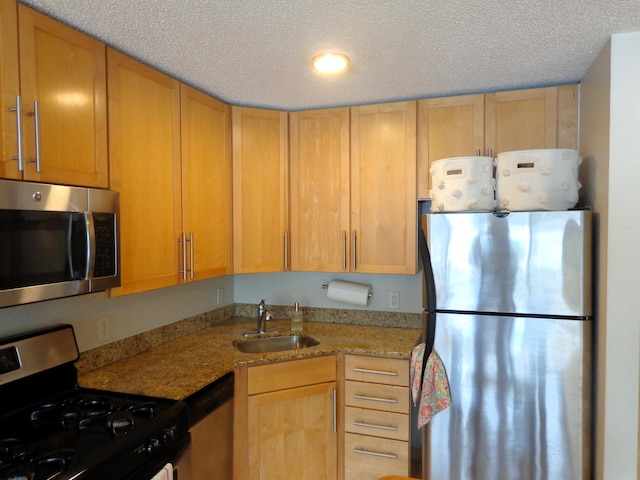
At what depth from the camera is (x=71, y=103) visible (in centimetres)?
148

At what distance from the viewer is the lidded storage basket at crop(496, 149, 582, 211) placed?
1.75 meters

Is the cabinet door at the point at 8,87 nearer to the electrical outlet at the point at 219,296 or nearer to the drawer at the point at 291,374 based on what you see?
the drawer at the point at 291,374

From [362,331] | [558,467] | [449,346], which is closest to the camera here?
[558,467]

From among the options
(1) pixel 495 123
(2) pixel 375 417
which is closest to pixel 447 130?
(1) pixel 495 123

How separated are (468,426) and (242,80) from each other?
1.91 m

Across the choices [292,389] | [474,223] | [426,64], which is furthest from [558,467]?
[426,64]

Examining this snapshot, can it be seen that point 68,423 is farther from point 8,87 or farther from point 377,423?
point 377,423

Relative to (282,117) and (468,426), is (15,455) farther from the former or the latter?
(282,117)

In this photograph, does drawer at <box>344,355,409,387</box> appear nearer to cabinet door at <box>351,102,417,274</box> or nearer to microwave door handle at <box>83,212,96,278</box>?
cabinet door at <box>351,102,417,274</box>

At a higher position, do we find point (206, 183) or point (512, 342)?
point (206, 183)

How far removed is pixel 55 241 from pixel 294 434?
4.67 ft

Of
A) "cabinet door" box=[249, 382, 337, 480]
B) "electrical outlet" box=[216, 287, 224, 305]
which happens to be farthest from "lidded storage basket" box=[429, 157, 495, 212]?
"electrical outlet" box=[216, 287, 224, 305]

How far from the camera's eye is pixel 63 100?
1445mm

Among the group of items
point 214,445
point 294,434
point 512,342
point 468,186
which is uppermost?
point 468,186
